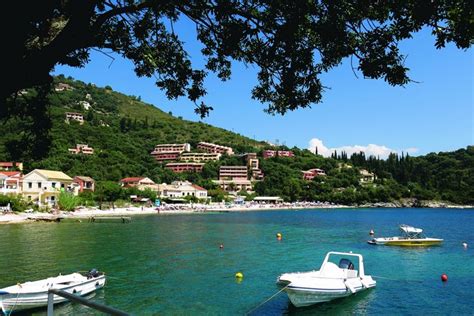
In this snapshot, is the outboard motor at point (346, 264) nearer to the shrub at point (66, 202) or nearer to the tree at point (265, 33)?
the tree at point (265, 33)

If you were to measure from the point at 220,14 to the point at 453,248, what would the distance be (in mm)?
51358

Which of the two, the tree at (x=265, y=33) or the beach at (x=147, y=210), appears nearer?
the tree at (x=265, y=33)

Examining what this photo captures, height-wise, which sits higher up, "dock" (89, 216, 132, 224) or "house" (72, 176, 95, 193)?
"house" (72, 176, 95, 193)

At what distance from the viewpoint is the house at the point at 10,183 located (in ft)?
300

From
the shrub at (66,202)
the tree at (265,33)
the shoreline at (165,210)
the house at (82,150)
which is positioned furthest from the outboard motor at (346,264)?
the house at (82,150)

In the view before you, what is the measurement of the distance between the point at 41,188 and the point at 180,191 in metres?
66.6

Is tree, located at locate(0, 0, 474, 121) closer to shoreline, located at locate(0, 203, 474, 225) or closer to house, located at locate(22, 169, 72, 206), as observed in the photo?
shoreline, located at locate(0, 203, 474, 225)

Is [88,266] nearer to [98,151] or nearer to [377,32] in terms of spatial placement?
[377,32]

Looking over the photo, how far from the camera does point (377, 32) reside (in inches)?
247

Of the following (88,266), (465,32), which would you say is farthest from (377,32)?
(88,266)

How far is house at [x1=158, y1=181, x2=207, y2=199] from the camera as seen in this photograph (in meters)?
154

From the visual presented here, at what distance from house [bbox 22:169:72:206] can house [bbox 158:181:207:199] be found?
51.3 meters

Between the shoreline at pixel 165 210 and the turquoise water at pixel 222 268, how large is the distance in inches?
809

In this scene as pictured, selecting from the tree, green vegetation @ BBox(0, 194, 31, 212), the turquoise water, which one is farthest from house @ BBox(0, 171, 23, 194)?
the tree
